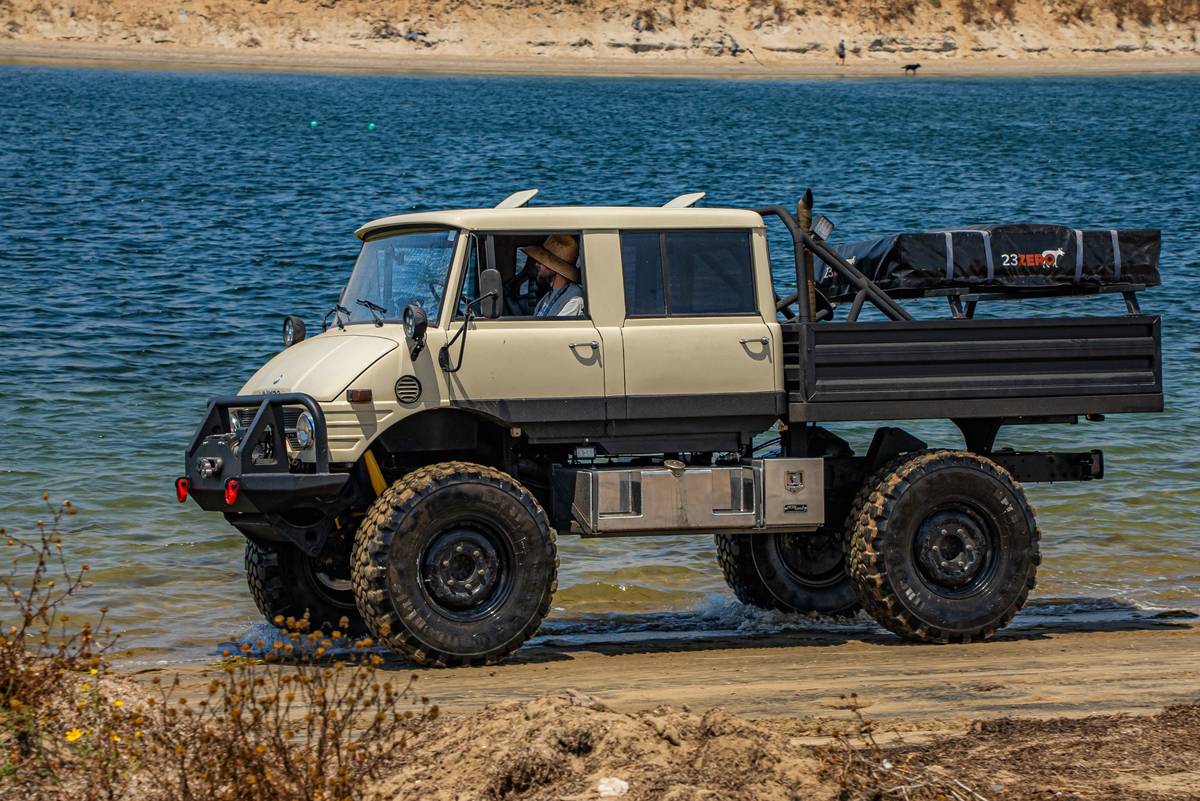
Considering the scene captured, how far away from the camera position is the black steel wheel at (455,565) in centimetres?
941

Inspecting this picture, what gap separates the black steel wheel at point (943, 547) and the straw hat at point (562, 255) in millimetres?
2333

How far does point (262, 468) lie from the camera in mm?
9500

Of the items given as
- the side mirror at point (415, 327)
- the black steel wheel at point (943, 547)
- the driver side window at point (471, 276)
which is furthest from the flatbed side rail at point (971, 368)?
the side mirror at point (415, 327)

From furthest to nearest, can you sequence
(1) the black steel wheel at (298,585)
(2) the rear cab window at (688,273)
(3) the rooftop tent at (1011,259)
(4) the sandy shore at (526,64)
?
1. (4) the sandy shore at (526,64)
2. (3) the rooftop tent at (1011,259)
3. (1) the black steel wheel at (298,585)
4. (2) the rear cab window at (688,273)

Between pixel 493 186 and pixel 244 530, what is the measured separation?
36024 mm

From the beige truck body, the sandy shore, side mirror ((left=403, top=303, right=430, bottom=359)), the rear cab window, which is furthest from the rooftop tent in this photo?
the sandy shore

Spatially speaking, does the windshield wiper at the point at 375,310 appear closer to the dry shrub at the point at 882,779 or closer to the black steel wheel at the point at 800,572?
the black steel wheel at the point at 800,572

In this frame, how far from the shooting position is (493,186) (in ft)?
150

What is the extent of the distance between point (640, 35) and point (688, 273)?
91.6 meters

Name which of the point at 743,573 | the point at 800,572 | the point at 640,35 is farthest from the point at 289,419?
the point at 640,35

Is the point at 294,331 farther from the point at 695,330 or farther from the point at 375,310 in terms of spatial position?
the point at 695,330

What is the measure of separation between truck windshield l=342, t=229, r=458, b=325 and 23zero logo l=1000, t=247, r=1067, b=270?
3.70 m

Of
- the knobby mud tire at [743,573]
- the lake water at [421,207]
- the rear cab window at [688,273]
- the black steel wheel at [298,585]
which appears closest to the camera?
the rear cab window at [688,273]

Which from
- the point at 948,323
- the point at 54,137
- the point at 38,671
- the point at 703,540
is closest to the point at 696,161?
the point at 54,137
